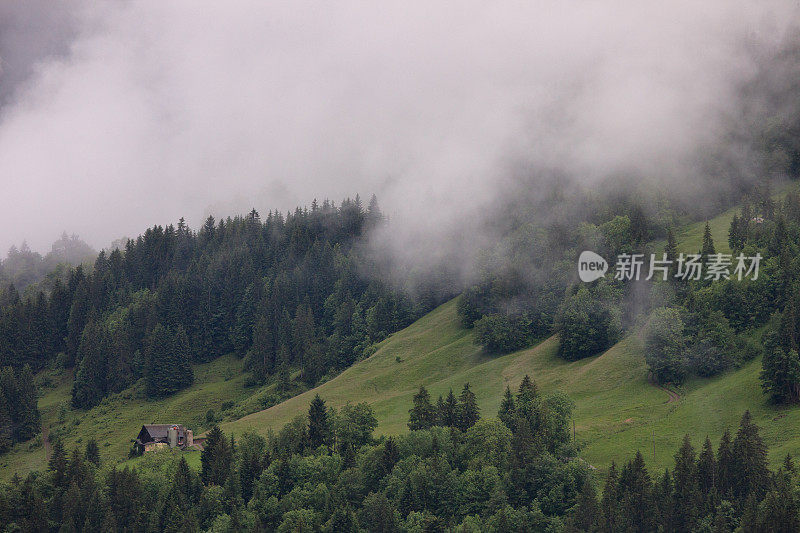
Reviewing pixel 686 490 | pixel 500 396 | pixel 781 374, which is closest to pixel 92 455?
pixel 500 396

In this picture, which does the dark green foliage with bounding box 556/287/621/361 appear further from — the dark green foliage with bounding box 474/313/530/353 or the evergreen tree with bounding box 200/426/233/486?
the evergreen tree with bounding box 200/426/233/486

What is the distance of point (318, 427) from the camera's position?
5074 inches

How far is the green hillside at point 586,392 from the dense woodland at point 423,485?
23.0 feet

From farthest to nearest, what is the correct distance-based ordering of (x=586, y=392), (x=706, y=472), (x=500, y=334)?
(x=500, y=334) < (x=586, y=392) < (x=706, y=472)

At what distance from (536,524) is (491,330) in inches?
3200

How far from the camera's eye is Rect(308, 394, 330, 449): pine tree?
422 feet

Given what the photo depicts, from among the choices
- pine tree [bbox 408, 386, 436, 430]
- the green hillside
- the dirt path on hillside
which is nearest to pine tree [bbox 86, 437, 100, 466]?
the green hillside

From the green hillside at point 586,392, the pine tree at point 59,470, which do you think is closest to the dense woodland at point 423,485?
the pine tree at point 59,470

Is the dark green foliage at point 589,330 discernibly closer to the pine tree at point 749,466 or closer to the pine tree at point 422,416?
the pine tree at point 422,416

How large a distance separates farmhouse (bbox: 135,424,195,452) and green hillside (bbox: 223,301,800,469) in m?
9.11

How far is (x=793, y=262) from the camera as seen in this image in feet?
449

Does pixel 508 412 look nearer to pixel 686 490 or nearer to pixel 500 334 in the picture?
pixel 686 490

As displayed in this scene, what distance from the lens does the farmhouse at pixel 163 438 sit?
152m

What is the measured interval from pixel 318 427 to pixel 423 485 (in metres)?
27.8
